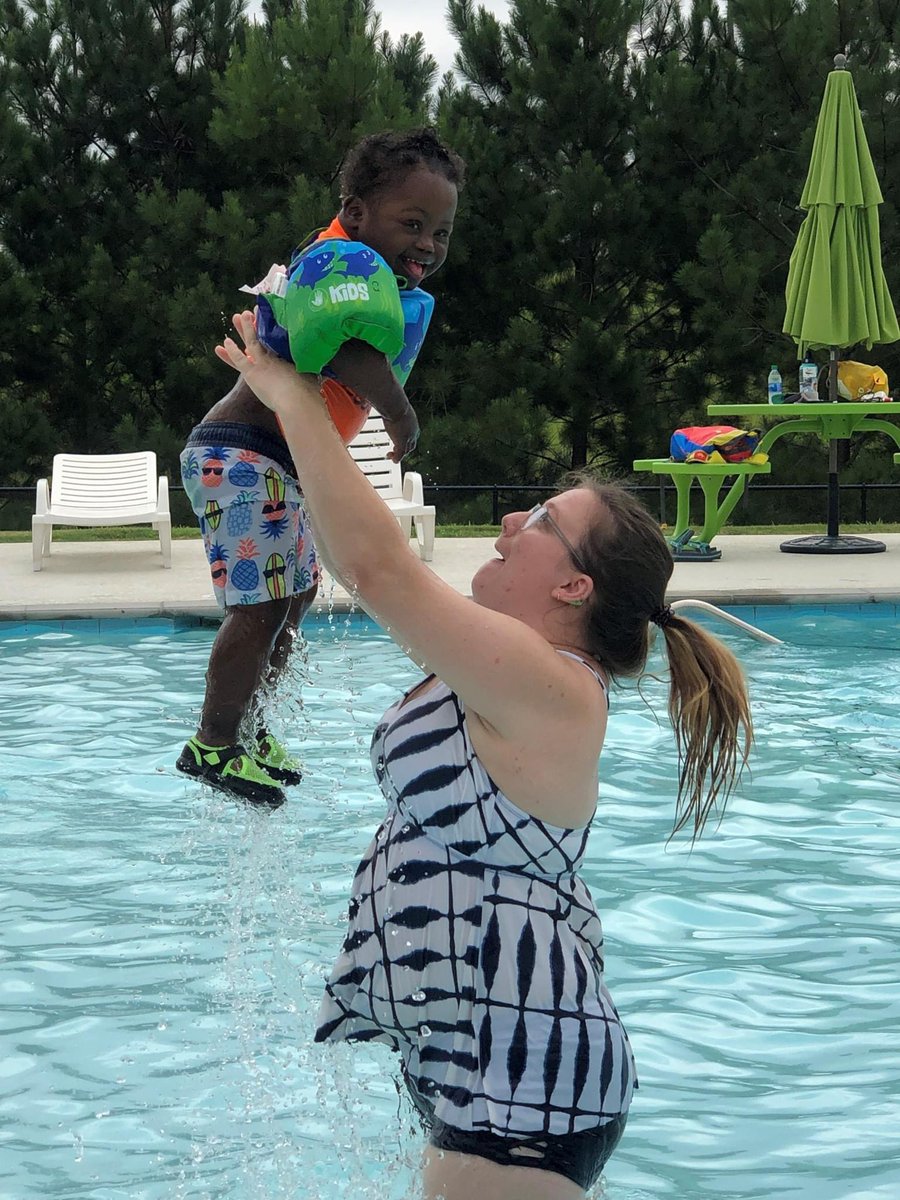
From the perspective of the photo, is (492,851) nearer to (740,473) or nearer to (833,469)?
(740,473)

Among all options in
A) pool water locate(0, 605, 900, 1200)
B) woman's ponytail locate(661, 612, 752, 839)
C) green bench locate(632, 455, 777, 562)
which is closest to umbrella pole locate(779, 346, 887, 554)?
green bench locate(632, 455, 777, 562)

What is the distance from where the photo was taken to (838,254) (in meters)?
11.2

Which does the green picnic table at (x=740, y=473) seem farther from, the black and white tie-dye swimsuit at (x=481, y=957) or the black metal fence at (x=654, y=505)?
the black and white tie-dye swimsuit at (x=481, y=957)

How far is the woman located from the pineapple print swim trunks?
4.76ft

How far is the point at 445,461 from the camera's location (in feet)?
50.3

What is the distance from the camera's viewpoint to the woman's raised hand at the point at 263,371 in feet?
6.83

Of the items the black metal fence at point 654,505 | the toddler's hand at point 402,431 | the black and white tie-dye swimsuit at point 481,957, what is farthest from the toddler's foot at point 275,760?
the black metal fence at point 654,505

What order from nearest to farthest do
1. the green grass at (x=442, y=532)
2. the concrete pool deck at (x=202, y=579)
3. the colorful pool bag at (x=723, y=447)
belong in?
1. the concrete pool deck at (x=202, y=579)
2. the colorful pool bag at (x=723, y=447)
3. the green grass at (x=442, y=532)

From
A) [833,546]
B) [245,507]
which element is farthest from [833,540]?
[245,507]

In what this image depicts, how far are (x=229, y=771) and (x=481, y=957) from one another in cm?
169

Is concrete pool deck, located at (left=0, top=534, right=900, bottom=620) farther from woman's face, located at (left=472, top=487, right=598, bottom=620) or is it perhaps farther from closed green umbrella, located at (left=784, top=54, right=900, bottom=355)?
woman's face, located at (left=472, top=487, right=598, bottom=620)

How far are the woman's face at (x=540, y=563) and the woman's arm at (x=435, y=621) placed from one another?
0.12 meters

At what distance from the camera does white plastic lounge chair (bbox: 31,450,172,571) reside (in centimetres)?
997

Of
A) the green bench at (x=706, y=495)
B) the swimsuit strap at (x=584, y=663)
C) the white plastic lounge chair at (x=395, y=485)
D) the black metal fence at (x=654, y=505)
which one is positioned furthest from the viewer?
the black metal fence at (x=654, y=505)
